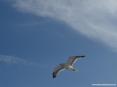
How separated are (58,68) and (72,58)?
8075 millimetres

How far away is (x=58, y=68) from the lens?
10338 cm

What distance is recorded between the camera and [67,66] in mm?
98875

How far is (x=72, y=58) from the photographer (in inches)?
3900

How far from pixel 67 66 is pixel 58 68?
5.79 meters

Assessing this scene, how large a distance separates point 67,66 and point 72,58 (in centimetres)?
360
